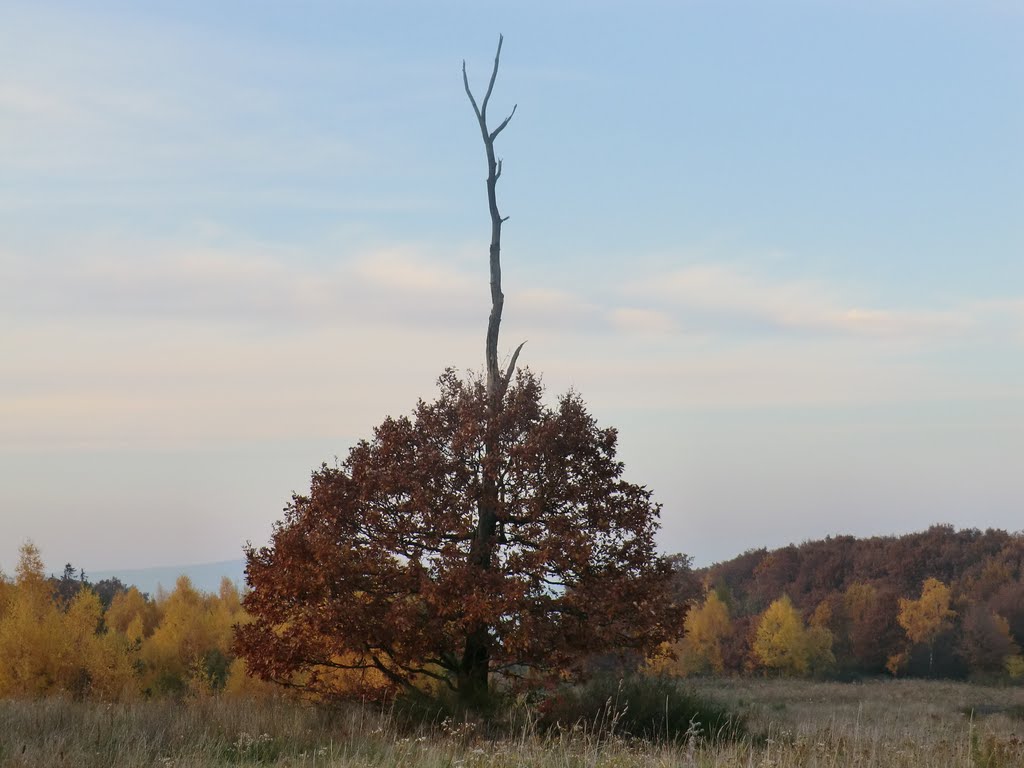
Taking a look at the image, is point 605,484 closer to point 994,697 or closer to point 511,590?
point 511,590

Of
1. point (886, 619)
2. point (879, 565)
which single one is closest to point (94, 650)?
point (886, 619)

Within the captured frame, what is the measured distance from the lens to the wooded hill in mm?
58156

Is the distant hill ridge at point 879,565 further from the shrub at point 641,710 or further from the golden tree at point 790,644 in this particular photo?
the shrub at point 641,710

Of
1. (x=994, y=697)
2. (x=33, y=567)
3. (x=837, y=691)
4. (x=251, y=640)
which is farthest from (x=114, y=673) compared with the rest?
(x=994, y=697)

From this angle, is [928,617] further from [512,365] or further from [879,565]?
[512,365]

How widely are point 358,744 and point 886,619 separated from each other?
55511 millimetres

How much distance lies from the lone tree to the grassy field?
3.91 ft

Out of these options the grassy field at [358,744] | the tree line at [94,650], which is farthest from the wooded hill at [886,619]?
the grassy field at [358,744]

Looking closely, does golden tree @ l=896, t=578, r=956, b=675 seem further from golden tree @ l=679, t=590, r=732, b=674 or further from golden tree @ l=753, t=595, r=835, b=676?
golden tree @ l=679, t=590, r=732, b=674

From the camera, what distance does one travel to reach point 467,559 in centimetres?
1592

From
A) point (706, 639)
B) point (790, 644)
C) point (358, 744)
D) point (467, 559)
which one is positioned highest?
point (467, 559)

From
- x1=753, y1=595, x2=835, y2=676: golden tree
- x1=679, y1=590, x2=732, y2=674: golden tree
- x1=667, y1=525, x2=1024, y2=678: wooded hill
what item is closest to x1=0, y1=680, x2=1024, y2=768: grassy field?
x1=753, y1=595, x2=835, y2=676: golden tree

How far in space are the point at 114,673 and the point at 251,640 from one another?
2049cm

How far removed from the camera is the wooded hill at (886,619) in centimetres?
5816
